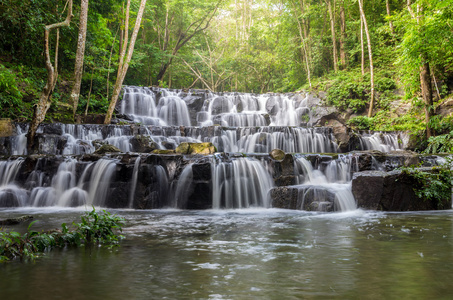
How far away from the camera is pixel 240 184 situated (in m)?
9.70

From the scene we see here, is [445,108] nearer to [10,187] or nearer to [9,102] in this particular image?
[10,187]

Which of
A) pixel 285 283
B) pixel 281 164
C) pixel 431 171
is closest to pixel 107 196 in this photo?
pixel 281 164

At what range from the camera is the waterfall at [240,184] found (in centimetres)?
941

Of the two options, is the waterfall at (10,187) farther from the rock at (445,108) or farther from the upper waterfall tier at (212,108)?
the rock at (445,108)

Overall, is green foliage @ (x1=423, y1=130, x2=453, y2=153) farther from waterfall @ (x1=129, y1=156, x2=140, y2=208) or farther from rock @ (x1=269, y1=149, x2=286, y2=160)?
waterfall @ (x1=129, y1=156, x2=140, y2=208)

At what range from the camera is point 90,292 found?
2582 mm

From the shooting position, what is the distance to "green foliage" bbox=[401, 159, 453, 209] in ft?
26.4

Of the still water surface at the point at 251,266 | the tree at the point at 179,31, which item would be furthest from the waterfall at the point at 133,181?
the tree at the point at 179,31

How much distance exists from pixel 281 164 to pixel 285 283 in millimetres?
7591

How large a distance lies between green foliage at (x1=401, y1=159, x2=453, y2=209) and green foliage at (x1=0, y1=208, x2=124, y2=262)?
7137mm

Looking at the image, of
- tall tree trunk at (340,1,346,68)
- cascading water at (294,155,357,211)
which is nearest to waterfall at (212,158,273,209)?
cascading water at (294,155,357,211)

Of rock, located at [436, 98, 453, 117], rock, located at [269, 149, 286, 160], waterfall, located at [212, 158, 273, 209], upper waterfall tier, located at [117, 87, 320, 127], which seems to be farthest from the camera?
upper waterfall tier, located at [117, 87, 320, 127]

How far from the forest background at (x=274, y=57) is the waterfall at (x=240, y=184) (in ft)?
22.3

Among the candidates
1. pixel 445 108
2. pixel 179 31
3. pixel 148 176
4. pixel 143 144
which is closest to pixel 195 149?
pixel 143 144
